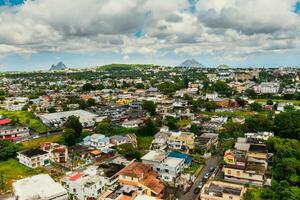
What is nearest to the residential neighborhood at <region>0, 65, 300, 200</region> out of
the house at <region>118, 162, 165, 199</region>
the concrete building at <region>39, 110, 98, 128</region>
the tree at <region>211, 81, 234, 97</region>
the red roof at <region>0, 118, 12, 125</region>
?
the red roof at <region>0, 118, 12, 125</region>

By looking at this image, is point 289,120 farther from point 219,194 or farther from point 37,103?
point 37,103

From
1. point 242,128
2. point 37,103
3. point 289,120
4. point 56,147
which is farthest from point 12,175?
point 37,103

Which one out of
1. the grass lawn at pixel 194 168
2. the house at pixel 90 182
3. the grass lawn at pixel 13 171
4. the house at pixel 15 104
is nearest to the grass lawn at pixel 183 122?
the grass lawn at pixel 194 168

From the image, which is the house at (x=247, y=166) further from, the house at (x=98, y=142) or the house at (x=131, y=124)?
the house at (x=131, y=124)

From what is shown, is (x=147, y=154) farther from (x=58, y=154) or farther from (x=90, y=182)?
(x=58, y=154)

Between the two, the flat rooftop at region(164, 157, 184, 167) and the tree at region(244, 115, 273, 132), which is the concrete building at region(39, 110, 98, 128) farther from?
the tree at region(244, 115, 273, 132)

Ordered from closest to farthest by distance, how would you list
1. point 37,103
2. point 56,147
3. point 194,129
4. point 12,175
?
point 12,175 < point 56,147 < point 194,129 < point 37,103

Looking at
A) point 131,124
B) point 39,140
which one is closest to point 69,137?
point 39,140
